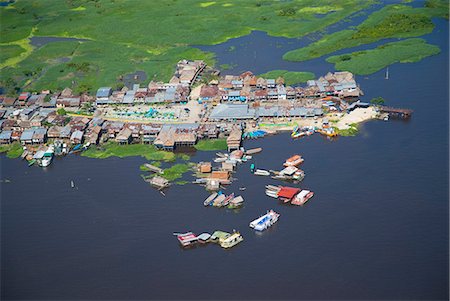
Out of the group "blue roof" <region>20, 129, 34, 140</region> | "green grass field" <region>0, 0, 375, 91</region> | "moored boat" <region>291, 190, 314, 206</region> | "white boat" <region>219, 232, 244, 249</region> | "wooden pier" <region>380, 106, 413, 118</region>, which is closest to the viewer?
"white boat" <region>219, 232, 244, 249</region>

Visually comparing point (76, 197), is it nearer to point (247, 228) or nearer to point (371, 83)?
point (247, 228)

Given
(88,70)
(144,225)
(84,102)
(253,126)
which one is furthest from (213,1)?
(144,225)

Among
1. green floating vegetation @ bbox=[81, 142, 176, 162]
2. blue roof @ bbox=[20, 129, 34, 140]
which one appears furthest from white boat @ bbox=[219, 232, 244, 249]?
blue roof @ bbox=[20, 129, 34, 140]

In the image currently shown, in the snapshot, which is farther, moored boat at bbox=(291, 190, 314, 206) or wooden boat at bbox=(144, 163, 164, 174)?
wooden boat at bbox=(144, 163, 164, 174)

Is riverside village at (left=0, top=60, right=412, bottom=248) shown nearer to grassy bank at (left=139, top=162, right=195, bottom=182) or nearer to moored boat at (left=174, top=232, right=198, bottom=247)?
grassy bank at (left=139, top=162, right=195, bottom=182)

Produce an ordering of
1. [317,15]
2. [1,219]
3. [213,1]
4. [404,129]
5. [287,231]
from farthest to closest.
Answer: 1. [213,1]
2. [317,15]
3. [404,129]
4. [1,219]
5. [287,231]

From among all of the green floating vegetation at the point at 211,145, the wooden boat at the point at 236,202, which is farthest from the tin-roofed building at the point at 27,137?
the wooden boat at the point at 236,202

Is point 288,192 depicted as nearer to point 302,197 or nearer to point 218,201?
point 302,197

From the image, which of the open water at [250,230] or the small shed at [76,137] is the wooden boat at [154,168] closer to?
the open water at [250,230]
